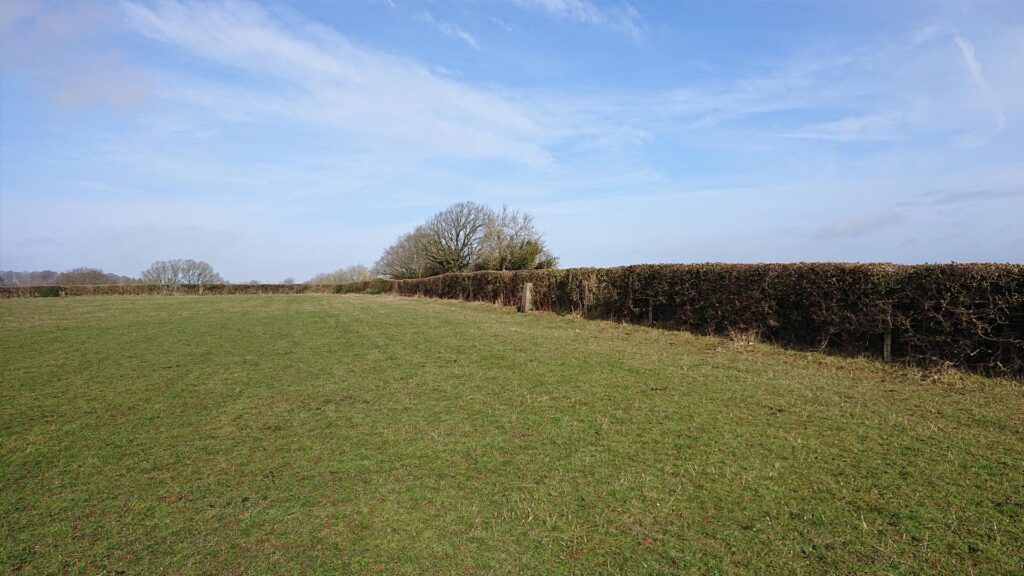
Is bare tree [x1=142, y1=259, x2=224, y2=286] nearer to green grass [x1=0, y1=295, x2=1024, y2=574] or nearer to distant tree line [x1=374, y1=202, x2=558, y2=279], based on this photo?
distant tree line [x1=374, y1=202, x2=558, y2=279]

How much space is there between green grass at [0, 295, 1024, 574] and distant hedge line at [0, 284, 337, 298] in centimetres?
4750

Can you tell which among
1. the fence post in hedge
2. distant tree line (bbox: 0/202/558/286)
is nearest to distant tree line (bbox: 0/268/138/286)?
distant tree line (bbox: 0/202/558/286)

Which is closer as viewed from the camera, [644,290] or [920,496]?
[920,496]

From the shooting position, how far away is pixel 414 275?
65812mm

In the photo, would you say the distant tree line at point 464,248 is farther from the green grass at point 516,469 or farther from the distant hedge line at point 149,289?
the green grass at point 516,469

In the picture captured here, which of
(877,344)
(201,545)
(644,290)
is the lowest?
(201,545)

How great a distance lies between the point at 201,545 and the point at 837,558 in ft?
13.7

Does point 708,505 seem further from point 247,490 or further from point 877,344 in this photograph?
point 877,344

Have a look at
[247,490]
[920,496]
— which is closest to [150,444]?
[247,490]

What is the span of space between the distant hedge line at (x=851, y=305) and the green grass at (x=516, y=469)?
0.62 m

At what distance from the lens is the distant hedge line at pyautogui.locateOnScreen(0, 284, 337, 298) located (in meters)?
43.7

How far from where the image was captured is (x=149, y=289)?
51.2m

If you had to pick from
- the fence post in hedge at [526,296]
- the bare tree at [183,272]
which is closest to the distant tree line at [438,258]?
the bare tree at [183,272]

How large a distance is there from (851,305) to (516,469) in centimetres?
744
